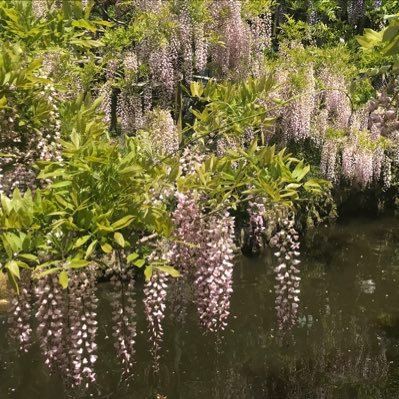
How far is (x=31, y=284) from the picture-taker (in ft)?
12.8

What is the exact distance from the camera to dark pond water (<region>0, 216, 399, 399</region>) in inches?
285

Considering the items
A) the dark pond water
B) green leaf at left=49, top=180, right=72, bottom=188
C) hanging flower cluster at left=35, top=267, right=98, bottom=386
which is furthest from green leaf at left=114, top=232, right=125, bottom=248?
the dark pond water

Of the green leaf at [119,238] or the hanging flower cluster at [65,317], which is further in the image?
the hanging flower cluster at [65,317]

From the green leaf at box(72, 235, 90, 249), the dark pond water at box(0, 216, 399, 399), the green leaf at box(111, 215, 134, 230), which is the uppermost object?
the green leaf at box(111, 215, 134, 230)

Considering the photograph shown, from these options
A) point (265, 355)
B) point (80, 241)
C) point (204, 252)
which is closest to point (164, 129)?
point (265, 355)

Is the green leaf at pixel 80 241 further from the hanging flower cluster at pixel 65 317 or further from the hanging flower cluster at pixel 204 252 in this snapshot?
the hanging flower cluster at pixel 204 252

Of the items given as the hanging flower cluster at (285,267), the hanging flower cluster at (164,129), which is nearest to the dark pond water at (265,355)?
the hanging flower cluster at (285,267)

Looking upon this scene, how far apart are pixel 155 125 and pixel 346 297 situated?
16.9ft

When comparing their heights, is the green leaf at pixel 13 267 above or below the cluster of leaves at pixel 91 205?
below

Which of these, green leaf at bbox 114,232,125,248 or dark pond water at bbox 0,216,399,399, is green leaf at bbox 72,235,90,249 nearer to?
green leaf at bbox 114,232,125,248

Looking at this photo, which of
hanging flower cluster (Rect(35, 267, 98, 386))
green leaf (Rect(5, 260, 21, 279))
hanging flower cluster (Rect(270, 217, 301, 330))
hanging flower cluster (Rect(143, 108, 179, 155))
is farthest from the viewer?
hanging flower cluster (Rect(143, 108, 179, 155))

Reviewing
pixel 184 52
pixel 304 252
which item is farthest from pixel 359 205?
pixel 184 52

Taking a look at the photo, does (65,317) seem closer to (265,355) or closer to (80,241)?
(80,241)

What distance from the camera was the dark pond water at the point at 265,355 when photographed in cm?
725
